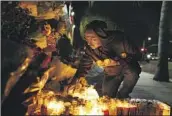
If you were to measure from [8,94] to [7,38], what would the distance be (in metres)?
1.15

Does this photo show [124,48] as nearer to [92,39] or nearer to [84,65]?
[92,39]

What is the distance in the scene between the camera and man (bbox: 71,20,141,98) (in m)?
8.77

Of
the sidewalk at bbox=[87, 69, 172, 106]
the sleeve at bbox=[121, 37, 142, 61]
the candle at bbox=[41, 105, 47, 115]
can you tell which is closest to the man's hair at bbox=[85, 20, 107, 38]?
the sleeve at bbox=[121, 37, 142, 61]

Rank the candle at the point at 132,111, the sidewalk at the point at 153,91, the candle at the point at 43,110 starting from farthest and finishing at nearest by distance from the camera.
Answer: the sidewalk at the point at 153,91 → the candle at the point at 132,111 → the candle at the point at 43,110

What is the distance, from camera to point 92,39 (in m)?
8.77

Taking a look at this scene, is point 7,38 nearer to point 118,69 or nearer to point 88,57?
point 88,57

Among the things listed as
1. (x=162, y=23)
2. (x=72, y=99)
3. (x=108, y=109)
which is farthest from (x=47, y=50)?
(x=162, y=23)

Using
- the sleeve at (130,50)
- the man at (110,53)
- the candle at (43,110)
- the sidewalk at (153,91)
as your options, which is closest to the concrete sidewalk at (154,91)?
the sidewalk at (153,91)

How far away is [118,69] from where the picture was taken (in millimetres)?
9141

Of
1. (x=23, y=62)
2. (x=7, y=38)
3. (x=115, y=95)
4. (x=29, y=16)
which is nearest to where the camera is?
(x=23, y=62)

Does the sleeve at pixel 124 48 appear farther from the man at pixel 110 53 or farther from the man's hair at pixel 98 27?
the man's hair at pixel 98 27

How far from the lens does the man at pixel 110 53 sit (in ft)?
28.8

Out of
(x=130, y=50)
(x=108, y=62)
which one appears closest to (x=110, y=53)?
(x=108, y=62)

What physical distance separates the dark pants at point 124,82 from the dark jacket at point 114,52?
0.52 ft
